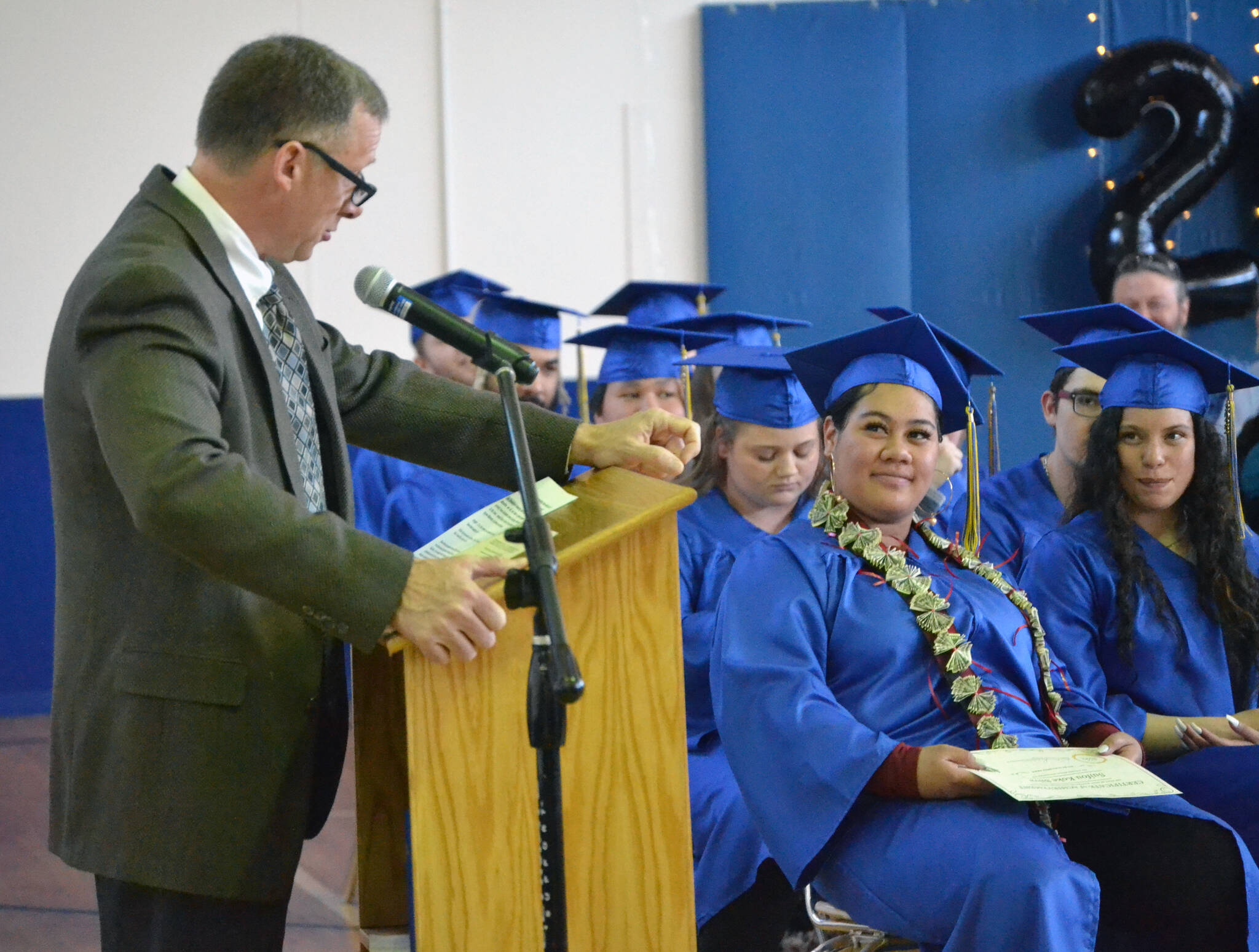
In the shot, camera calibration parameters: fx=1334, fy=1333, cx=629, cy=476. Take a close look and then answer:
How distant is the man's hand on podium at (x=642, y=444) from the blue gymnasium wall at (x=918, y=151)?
4760 mm

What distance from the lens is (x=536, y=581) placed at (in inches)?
56.2

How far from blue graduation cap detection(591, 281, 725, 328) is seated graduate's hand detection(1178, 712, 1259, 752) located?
2.74m

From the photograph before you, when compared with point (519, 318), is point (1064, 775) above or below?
below

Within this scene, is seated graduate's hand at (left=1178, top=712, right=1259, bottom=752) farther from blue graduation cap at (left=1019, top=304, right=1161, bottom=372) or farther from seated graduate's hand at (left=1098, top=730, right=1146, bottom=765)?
blue graduation cap at (left=1019, top=304, right=1161, bottom=372)

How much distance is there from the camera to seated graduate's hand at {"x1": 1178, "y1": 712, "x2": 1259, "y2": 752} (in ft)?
8.92

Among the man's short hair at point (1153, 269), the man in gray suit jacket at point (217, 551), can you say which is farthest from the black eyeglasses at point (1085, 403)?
the man in gray suit jacket at point (217, 551)

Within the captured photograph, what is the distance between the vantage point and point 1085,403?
3855 mm

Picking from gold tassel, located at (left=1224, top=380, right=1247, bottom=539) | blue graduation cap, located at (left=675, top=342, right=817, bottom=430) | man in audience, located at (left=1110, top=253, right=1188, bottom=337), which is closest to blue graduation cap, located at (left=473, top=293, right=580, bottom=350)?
blue graduation cap, located at (left=675, top=342, right=817, bottom=430)

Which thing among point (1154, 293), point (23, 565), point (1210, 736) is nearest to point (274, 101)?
point (1210, 736)

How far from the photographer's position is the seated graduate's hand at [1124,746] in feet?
7.88

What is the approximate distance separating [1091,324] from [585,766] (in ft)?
7.85

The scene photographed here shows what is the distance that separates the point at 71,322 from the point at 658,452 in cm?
81

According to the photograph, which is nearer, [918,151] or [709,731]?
[709,731]

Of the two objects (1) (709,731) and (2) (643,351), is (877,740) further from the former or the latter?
(2) (643,351)
